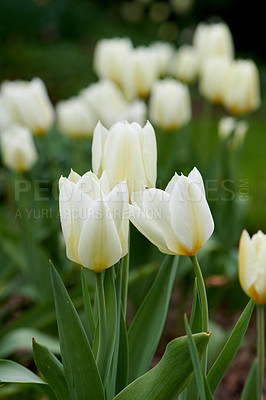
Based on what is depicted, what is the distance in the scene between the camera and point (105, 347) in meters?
0.97

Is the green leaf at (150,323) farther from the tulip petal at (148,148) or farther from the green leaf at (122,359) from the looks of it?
the tulip petal at (148,148)

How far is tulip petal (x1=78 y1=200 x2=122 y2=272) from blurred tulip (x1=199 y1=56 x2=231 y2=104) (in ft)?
5.49

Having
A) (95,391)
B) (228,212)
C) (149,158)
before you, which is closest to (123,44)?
(228,212)

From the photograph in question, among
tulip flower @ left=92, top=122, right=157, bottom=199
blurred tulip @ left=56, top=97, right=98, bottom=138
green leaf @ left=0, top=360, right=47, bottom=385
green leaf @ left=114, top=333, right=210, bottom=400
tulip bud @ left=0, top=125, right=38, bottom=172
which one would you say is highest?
blurred tulip @ left=56, top=97, right=98, bottom=138

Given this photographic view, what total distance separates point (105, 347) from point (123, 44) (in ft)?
6.45

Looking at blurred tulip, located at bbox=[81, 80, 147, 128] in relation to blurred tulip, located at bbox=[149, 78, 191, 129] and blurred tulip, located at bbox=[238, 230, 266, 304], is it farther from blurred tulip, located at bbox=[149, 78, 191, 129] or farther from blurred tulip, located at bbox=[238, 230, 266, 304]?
blurred tulip, located at bbox=[238, 230, 266, 304]

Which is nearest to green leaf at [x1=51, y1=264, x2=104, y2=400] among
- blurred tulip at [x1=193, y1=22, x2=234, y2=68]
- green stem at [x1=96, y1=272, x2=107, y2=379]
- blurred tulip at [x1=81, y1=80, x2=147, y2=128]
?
green stem at [x1=96, y1=272, x2=107, y2=379]

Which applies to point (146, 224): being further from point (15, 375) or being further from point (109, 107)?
point (109, 107)

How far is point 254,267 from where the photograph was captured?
99 centimetres

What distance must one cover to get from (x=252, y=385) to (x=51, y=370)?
0.40 meters

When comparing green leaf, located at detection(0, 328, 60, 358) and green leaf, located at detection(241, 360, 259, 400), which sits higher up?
green leaf, located at detection(241, 360, 259, 400)

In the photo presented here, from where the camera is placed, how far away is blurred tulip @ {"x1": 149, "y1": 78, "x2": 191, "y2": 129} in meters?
2.27

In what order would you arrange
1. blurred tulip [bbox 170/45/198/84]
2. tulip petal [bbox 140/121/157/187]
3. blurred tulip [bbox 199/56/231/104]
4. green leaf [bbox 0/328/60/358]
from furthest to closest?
blurred tulip [bbox 170/45/198/84] → blurred tulip [bbox 199/56/231/104] → green leaf [bbox 0/328/60/358] → tulip petal [bbox 140/121/157/187]

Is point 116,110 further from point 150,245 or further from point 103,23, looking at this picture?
point 103,23
